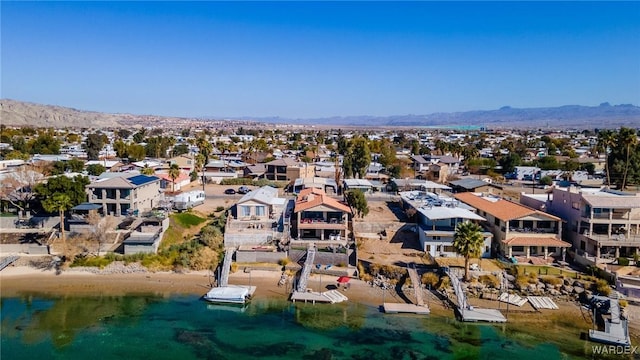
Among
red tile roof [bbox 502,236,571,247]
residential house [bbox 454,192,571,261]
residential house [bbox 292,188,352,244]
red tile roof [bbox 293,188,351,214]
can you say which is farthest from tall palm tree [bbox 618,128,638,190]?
residential house [bbox 292,188,352,244]

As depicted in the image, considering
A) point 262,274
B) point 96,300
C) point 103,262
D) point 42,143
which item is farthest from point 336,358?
point 42,143

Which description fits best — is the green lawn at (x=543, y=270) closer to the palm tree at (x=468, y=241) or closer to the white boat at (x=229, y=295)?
the palm tree at (x=468, y=241)

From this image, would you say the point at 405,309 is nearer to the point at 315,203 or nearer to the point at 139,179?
the point at 315,203

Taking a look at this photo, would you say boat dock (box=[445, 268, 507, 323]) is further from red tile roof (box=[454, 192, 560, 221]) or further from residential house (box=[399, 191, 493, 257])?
red tile roof (box=[454, 192, 560, 221])

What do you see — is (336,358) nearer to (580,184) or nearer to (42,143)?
(580,184)

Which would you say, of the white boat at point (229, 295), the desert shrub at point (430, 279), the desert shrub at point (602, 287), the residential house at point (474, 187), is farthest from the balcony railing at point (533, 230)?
the white boat at point (229, 295)

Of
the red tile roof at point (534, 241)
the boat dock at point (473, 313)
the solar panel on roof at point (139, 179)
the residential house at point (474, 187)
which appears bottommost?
the boat dock at point (473, 313)
